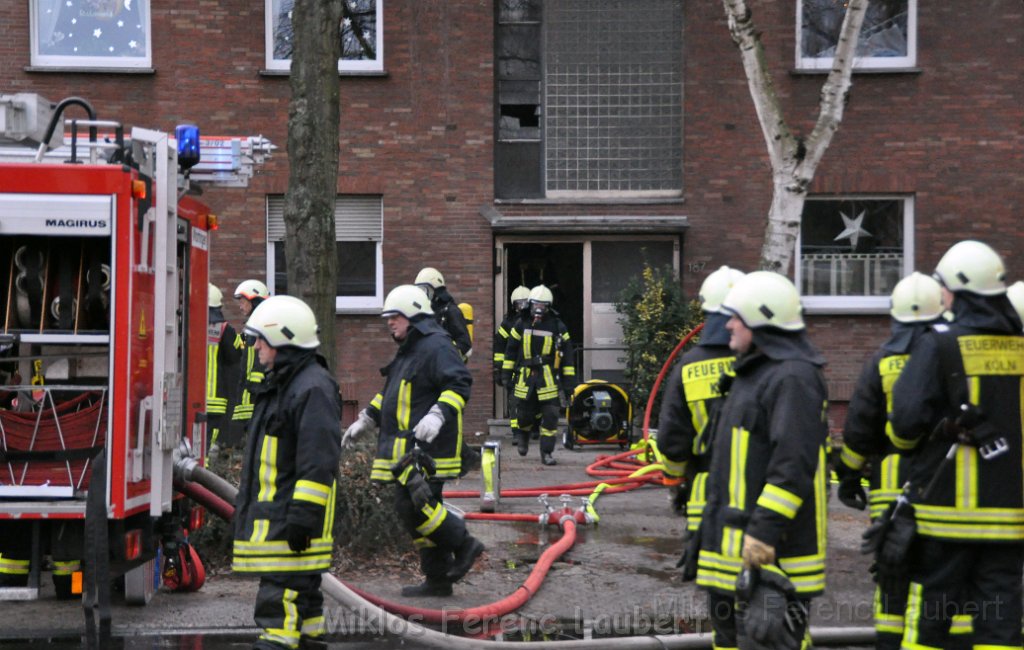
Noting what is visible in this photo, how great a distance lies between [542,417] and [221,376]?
3611 millimetres

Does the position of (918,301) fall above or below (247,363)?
above

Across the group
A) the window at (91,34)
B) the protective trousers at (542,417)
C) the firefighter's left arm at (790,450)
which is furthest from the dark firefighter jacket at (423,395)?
the window at (91,34)

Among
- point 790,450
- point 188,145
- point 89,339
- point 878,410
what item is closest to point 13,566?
point 89,339

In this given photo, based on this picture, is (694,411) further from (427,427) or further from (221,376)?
(221,376)

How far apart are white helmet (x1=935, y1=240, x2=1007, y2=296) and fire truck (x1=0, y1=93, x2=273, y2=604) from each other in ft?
12.4

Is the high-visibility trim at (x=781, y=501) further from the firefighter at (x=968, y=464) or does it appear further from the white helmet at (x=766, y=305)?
the firefighter at (x=968, y=464)

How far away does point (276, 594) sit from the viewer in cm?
570

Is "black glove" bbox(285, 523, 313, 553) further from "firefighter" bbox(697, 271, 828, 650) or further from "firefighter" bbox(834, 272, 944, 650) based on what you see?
"firefighter" bbox(834, 272, 944, 650)

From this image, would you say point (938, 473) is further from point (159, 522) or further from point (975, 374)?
point (159, 522)

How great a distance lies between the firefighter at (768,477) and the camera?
4.68 metres

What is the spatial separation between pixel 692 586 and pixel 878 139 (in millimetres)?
9790

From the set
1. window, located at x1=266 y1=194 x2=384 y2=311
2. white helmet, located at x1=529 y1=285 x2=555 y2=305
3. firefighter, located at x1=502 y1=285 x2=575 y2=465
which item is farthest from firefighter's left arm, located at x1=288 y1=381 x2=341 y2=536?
window, located at x1=266 y1=194 x2=384 y2=311

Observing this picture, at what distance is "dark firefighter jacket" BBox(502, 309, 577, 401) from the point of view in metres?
14.1

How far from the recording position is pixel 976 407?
17.1ft
